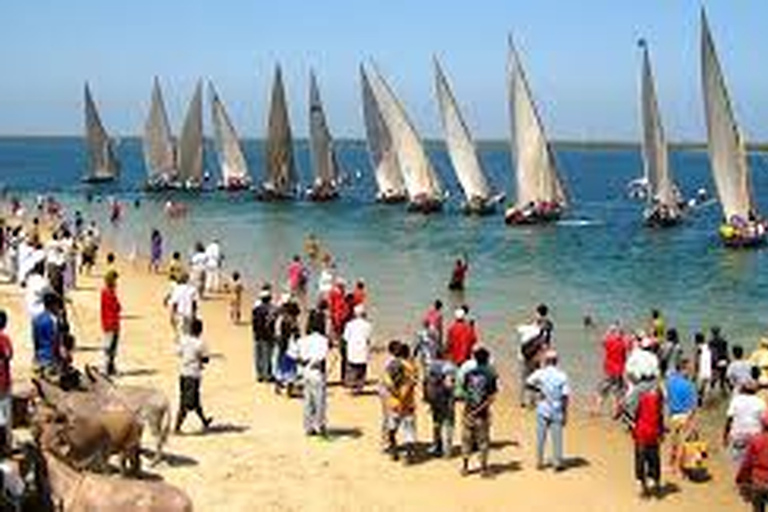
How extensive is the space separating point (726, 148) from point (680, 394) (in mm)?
48879

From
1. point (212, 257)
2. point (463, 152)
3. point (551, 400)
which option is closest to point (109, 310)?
point (551, 400)

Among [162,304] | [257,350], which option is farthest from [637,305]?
[257,350]

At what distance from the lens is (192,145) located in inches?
4459

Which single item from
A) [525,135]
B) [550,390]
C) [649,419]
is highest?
[525,135]

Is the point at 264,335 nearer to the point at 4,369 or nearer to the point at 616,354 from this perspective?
the point at 616,354

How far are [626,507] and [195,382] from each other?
6250 millimetres

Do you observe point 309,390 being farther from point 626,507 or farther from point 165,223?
point 165,223

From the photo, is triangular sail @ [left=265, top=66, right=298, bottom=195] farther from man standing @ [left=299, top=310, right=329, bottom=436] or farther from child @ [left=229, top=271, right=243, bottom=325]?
man standing @ [left=299, top=310, right=329, bottom=436]

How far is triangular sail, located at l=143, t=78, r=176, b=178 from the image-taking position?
377 ft

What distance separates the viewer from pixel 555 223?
8131 centimetres

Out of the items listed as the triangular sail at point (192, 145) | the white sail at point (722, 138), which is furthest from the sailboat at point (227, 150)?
the white sail at point (722, 138)

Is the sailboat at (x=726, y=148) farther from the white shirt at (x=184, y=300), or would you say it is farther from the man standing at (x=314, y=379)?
the man standing at (x=314, y=379)

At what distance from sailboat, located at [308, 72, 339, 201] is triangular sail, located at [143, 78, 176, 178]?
1673cm

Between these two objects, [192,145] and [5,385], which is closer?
[5,385]
